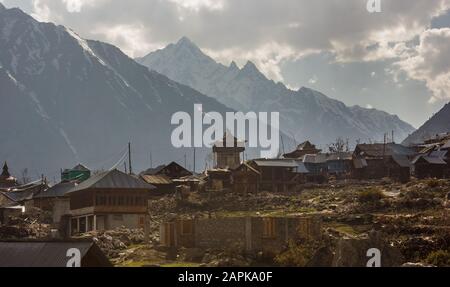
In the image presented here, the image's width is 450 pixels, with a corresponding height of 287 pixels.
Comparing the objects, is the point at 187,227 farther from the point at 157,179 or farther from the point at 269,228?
the point at 157,179

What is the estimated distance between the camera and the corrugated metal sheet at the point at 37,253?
108 ft

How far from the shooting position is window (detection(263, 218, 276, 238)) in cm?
4984

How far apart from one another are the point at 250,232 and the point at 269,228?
4.54ft

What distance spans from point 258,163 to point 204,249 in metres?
56.9

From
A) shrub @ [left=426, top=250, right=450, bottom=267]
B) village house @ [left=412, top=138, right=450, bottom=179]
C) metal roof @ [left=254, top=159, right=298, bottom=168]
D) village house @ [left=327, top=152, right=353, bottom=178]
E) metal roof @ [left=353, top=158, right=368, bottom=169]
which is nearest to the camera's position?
shrub @ [left=426, top=250, right=450, bottom=267]

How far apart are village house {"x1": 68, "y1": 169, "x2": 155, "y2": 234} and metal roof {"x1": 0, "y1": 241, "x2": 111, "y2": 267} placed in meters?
39.7

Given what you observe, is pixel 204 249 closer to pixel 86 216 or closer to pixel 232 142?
pixel 86 216

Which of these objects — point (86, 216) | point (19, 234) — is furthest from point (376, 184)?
point (19, 234)

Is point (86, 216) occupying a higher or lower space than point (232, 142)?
lower

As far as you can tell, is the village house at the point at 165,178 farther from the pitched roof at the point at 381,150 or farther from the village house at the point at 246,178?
the pitched roof at the point at 381,150

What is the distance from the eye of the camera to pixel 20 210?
96000 millimetres

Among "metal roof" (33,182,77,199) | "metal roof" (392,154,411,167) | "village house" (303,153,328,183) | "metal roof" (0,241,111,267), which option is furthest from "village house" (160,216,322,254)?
"village house" (303,153,328,183)

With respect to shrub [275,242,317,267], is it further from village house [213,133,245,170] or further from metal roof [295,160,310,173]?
village house [213,133,245,170]

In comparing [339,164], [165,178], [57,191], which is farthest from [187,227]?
[339,164]
